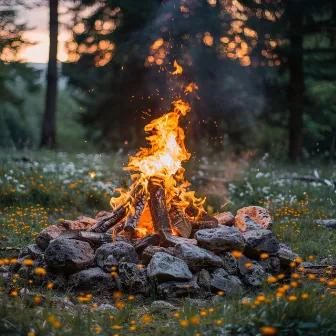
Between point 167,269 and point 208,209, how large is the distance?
2.54m

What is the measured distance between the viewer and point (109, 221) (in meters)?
6.26

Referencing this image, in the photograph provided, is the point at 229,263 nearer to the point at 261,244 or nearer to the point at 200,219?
the point at 261,244

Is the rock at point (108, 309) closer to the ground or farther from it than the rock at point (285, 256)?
closer to the ground

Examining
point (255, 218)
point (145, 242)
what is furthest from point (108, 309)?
point (255, 218)

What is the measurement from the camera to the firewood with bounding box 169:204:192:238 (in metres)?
6.30

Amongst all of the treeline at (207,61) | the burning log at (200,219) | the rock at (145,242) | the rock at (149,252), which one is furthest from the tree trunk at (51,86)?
the rock at (149,252)

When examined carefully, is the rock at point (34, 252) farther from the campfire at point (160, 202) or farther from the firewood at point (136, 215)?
the firewood at point (136, 215)

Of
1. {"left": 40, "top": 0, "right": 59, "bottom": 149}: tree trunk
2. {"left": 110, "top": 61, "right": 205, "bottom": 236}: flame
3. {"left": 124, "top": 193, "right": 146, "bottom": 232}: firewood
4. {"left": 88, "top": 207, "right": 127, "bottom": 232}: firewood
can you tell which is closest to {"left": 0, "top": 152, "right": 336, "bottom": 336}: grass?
{"left": 110, "top": 61, "right": 205, "bottom": 236}: flame

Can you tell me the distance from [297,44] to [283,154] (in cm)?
400

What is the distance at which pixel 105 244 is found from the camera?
18.7 ft

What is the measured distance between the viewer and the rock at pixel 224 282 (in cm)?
521

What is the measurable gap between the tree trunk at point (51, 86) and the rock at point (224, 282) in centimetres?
1222

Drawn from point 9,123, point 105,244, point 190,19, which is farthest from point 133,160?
point 9,123

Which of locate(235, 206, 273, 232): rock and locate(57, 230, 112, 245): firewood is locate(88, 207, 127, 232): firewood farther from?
locate(235, 206, 273, 232): rock
